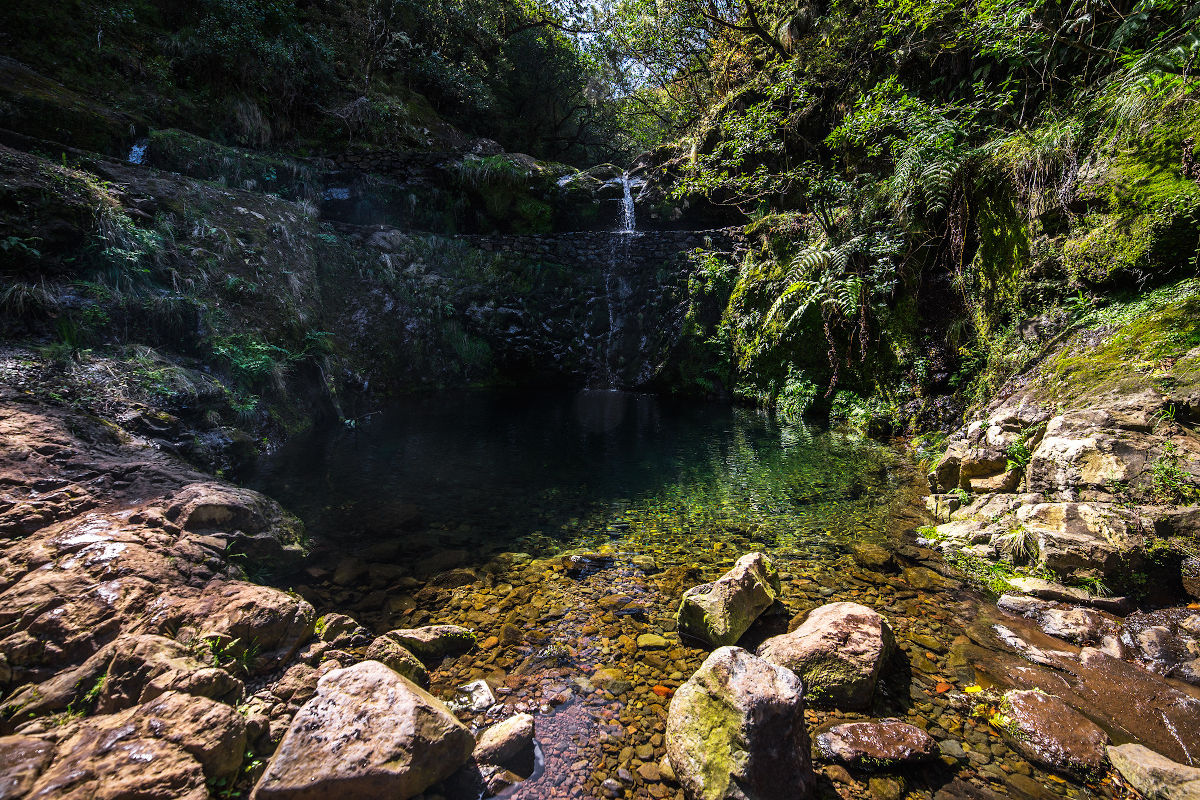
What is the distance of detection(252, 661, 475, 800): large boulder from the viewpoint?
5.41 ft

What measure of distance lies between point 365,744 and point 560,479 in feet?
13.9

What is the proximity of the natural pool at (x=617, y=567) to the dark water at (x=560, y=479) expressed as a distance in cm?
3

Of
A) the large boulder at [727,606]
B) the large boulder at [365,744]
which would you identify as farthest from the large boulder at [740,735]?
the large boulder at [365,744]

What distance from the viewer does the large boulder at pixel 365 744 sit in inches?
64.9

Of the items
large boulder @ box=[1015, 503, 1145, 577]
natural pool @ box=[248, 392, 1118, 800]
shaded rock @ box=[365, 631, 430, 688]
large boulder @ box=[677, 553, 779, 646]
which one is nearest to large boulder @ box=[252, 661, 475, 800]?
natural pool @ box=[248, 392, 1118, 800]

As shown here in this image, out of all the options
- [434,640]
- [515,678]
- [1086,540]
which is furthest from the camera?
[1086,540]

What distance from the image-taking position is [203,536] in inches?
123

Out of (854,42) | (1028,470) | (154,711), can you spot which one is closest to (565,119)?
(854,42)

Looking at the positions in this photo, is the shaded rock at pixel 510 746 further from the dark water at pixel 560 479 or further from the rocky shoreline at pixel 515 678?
the dark water at pixel 560 479

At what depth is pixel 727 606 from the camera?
283 centimetres

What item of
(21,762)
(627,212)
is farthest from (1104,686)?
(627,212)

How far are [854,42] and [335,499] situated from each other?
39.7 feet

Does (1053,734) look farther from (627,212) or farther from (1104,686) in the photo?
(627,212)

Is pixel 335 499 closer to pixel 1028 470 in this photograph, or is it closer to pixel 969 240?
pixel 1028 470
